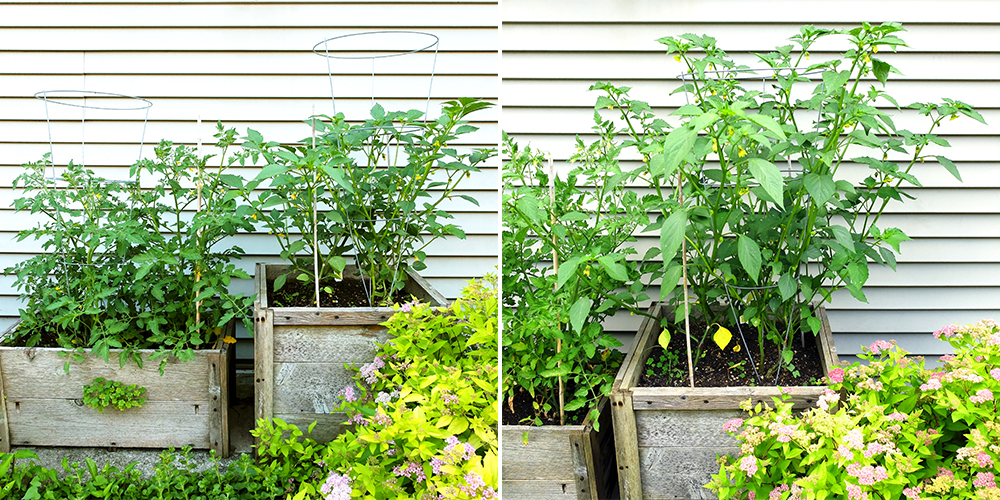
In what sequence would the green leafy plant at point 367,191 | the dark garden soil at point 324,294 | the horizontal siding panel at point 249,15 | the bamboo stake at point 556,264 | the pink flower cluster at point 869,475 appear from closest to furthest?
1. the pink flower cluster at point 869,475
2. the bamboo stake at point 556,264
3. the green leafy plant at point 367,191
4. the dark garden soil at point 324,294
5. the horizontal siding panel at point 249,15

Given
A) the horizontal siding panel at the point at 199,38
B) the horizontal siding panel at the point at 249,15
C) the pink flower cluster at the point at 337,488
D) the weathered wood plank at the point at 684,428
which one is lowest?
the pink flower cluster at the point at 337,488

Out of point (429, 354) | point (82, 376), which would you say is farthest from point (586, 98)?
point (82, 376)

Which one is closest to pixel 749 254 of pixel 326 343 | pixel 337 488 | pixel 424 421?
pixel 424 421

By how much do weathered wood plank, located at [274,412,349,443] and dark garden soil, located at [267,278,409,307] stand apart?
0.36m

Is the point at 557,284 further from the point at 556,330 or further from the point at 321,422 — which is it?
the point at 321,422

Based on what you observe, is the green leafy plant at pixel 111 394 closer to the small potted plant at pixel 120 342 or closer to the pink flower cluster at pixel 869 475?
the small potted plant at pixel 120 342

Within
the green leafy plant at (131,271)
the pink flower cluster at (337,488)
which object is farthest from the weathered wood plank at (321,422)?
the pink flower cluster at (337,488)

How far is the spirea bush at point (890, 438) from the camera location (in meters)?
1.40

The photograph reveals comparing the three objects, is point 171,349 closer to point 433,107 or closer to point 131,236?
point 131,236

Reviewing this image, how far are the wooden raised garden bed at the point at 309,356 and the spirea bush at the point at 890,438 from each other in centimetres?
113

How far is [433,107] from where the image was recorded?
8.61ft

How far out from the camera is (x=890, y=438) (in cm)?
146

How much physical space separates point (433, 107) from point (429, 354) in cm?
112

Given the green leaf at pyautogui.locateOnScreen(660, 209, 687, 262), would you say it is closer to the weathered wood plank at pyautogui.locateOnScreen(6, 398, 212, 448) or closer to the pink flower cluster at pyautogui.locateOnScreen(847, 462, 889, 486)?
the pink flower cluster at pyautogui.locateOnScreen(847, 462, 889, 486)
